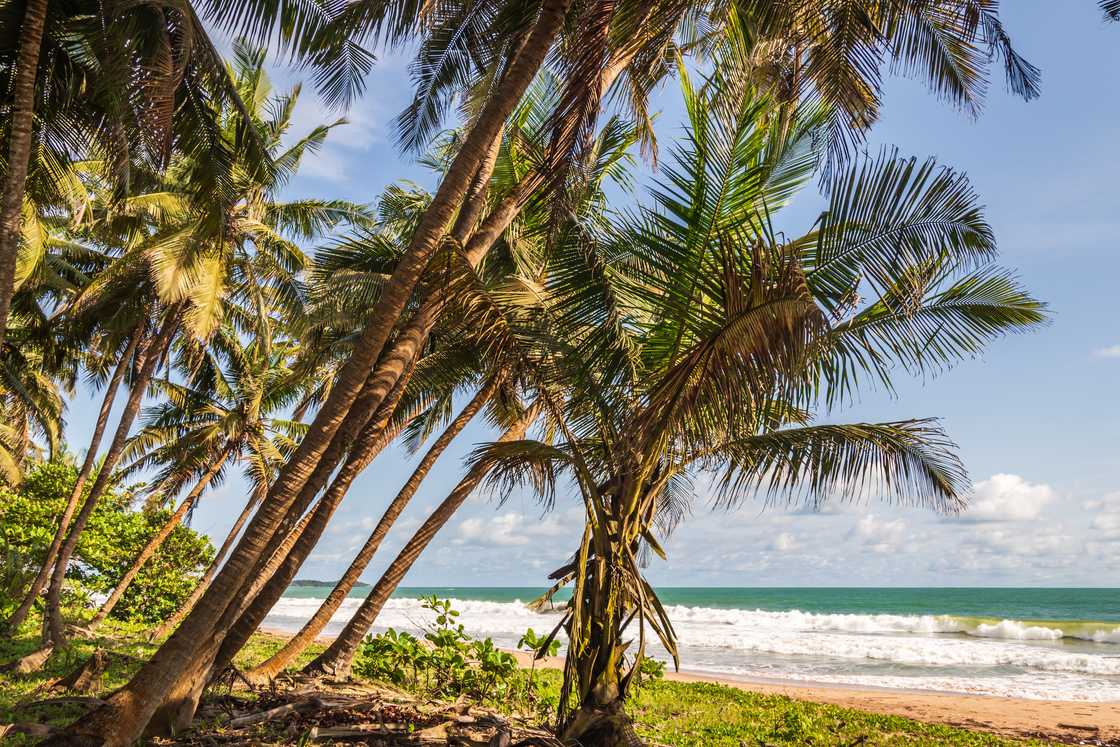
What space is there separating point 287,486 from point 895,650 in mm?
20820

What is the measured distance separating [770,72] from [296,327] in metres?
8.48

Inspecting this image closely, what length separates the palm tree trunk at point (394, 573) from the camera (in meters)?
8.59

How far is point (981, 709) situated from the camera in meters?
11.2

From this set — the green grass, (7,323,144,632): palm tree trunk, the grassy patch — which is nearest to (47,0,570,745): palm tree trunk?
the green grass

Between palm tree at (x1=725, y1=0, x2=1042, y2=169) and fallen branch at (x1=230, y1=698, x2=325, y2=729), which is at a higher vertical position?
palm tree at (x1=725, y1=0, x2=1042, y2=169)

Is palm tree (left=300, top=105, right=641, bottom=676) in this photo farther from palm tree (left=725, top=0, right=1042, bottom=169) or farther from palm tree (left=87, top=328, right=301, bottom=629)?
palm tree (left=87, top=328, right=301, bottom=629)

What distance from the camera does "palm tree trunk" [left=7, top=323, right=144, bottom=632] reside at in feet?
40.7

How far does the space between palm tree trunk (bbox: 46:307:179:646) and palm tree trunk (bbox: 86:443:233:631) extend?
1.99 meters

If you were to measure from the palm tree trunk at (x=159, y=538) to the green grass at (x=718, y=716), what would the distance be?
123 inches

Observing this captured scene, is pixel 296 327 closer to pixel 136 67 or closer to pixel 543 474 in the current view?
pixel 136 67

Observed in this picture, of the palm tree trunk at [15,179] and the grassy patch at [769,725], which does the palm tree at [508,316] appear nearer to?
the grassy patch at [769,725]

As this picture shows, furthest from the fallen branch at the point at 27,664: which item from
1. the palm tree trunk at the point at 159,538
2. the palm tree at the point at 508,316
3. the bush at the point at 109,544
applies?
the bush at the point at 109,544

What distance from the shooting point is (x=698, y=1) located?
19.3 ft

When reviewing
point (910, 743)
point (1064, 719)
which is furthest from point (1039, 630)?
point (910, 743)
